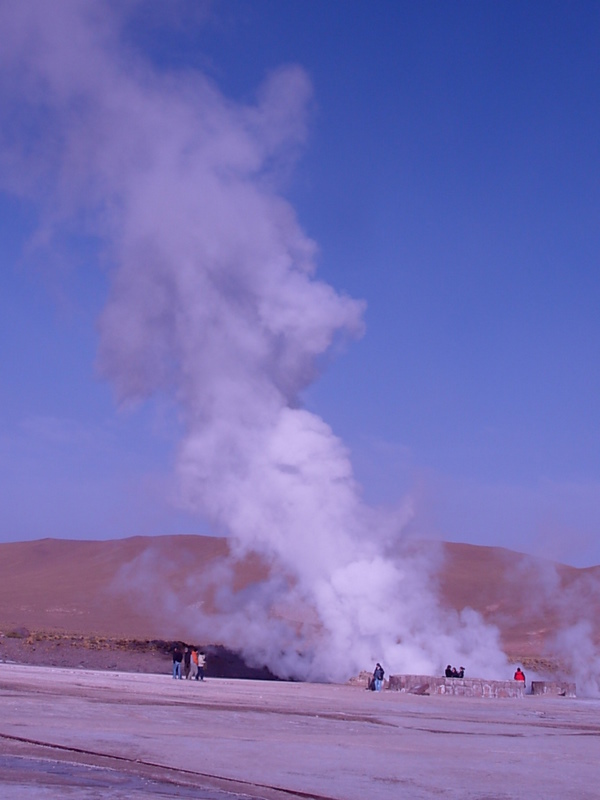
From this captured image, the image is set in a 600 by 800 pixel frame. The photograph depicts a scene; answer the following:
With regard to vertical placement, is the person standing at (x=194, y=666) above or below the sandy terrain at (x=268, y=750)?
above

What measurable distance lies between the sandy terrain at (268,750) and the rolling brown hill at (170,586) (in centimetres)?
3673

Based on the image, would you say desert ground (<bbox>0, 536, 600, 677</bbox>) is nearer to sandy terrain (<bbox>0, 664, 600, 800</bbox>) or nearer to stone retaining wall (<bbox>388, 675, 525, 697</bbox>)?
stone retaining wall (<bbox>388, 675, 525, 697</bbox>)

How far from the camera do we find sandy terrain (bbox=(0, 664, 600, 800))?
1151cm

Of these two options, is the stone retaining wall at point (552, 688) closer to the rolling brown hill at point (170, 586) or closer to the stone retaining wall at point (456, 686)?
the stone retaining wall at point (456, 686)

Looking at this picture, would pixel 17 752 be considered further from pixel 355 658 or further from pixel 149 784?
pixel 355 658

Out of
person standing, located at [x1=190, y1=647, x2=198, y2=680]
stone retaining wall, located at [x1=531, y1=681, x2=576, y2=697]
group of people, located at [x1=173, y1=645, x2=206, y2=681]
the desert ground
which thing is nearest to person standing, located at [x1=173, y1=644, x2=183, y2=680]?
group of people, located at [x1=173, y1=645, x2=206, y2=681]

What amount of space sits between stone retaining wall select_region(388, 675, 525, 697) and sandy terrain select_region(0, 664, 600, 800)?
569 inches

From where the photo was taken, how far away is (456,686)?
41.7m

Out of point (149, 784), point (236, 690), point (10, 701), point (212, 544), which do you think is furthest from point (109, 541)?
point (149, 784)

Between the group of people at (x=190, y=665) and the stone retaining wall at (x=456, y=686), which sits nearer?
the group of people at (x=190, y=665)

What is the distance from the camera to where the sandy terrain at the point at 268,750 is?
11508 millimetres

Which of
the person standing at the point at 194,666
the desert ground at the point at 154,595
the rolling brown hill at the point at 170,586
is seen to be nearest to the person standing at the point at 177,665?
the person standing at the point at 194,666

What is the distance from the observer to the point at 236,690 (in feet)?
109

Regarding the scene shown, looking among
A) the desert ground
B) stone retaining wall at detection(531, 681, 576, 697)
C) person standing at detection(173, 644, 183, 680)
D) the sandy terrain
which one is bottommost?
the sandy terrain
